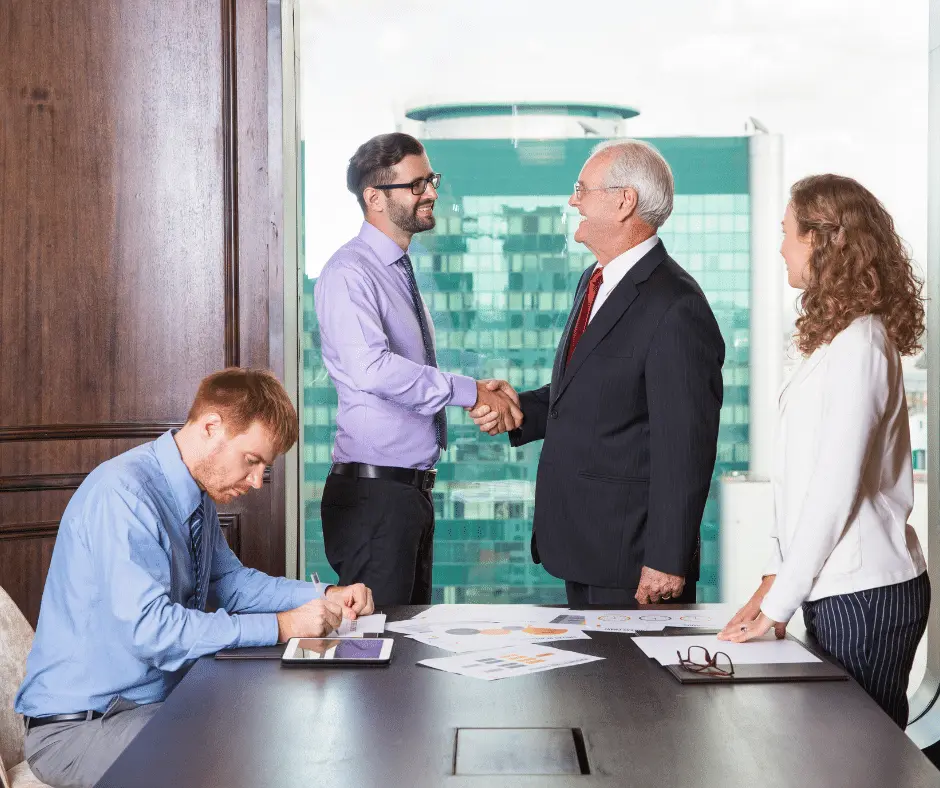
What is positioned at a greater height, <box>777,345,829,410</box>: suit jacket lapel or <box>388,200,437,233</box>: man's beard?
<box>388,200,437,233</box>: man's beard

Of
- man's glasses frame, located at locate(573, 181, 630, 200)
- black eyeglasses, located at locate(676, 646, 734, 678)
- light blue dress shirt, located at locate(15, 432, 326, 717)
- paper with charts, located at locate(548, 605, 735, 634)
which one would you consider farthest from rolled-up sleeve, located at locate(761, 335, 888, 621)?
man's glasses frame, located at locate(573, 181, 630, 200)

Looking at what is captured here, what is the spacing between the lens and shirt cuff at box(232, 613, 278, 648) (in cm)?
198

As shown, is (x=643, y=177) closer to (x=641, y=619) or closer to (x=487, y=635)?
(x=641, y=619)

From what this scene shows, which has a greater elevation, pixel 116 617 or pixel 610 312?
pixel 610 312

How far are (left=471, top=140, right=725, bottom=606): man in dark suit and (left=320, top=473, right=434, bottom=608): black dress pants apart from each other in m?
0.40

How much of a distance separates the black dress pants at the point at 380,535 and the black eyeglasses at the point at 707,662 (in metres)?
1.25

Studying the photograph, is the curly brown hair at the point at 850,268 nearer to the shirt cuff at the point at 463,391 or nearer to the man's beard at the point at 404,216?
the shirt cuff at the point at 463,391

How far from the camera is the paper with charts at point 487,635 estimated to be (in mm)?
2006

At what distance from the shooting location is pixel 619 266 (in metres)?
2.88

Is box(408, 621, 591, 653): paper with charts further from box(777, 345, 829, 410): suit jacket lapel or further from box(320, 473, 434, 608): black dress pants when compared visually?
box(320, 473, 434, 608): black dress pants

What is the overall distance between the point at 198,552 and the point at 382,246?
51.8 inches

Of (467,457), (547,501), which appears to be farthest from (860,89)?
(547,501)

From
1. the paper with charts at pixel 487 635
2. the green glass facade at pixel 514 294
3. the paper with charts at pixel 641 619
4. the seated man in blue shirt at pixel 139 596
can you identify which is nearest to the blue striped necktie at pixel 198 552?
the seated man in blue shirt at pixel 139 596

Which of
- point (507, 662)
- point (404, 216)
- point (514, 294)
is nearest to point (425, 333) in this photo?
point (404, 216)
